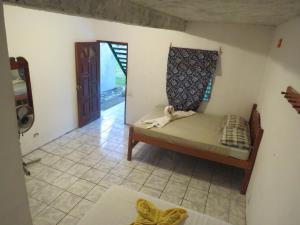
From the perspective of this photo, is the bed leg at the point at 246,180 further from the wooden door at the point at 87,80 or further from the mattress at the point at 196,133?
the wooden door at the point at 87,80

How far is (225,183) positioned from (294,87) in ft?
6.99

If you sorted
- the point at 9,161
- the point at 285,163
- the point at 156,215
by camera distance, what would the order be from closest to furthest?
→ the point at 9,161
the point at 285,163
the point at 156,215

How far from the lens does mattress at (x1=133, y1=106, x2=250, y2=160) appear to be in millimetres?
3125

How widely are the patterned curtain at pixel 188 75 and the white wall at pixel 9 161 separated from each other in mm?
3610

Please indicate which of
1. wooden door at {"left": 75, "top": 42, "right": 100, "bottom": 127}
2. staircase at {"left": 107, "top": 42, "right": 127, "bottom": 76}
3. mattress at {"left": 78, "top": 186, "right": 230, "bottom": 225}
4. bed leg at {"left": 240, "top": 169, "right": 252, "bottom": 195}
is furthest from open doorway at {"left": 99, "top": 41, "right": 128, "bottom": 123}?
mattress at {"left": 78, "top": 186, "right": 230, "bottom": 225}

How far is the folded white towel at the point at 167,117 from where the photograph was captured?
145 inches

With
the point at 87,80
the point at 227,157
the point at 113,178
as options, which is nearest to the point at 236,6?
the point at 227,157

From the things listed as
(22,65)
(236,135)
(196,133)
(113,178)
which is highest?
(22,65)

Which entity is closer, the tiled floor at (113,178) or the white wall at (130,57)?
the tiled floor at (113,178)

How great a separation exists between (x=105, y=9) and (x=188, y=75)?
306 cm

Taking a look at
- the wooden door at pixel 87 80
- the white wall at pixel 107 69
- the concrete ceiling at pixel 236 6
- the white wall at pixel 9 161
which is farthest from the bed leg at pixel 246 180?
the white wall at pixel 107 69

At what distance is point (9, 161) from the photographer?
1.05 metres

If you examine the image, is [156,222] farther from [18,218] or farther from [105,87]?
[105,87]

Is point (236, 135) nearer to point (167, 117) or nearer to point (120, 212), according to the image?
point (167, 117)
